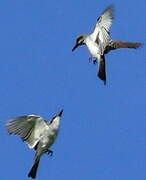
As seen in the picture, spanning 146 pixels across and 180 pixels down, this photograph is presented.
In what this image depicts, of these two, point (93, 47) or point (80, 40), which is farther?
point (80, 40)

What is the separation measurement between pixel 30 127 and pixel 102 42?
301cm

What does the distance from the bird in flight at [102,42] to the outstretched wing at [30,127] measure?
198cm

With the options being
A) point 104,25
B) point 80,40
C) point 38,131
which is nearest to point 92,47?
point 104,25

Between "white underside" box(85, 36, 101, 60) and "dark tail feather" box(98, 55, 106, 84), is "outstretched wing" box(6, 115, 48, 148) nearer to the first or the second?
"dark tail feather" box(98, 55, 106, 84)

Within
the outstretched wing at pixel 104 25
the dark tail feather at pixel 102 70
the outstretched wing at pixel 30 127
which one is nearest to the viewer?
the outstretched wing at pixel 30 127

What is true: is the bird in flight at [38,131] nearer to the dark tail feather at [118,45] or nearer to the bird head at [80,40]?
the dark tail feather at [118,45]

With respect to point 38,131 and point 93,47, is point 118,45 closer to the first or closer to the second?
point 93,47

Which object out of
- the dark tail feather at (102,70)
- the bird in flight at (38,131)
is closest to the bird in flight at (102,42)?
the dark tail feather at (102,70)

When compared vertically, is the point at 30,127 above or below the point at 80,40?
below

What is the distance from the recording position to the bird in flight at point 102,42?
21.8 meters

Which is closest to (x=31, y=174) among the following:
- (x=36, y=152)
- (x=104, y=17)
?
(x=36, y=152)

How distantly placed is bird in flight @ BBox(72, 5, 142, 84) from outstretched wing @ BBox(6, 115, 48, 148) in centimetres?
198

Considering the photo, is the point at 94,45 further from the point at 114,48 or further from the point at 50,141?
the point at 50,141

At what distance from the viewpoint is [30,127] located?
2039 cm
